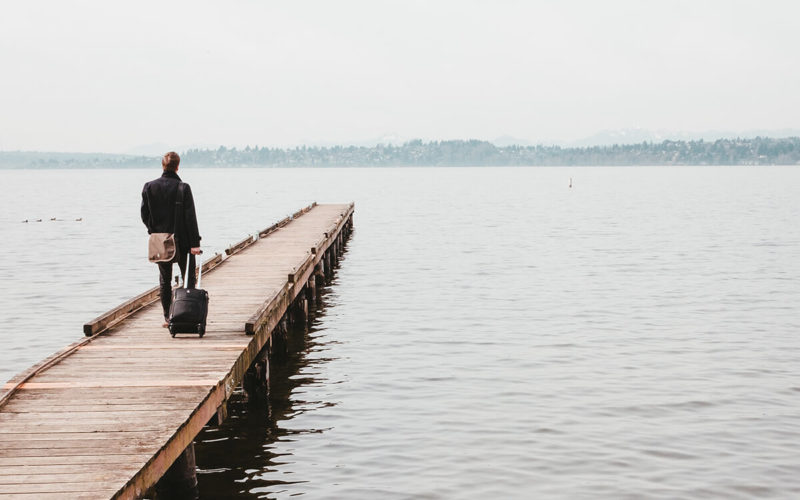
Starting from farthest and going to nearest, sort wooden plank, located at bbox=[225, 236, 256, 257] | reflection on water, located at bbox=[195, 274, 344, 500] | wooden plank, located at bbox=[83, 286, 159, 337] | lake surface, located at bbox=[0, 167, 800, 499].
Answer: wooden plank, located at bbox=[225, 236, 256, 257]
wooden plank, located at bbox=[83, 286, 159, 337]
lake surface, located at bbox=[0, 167, 800, 499]
reflection on water, located at bbox=[195, 274, 344, 500]

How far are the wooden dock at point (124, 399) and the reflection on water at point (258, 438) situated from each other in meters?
0.72

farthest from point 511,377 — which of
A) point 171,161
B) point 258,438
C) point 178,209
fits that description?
point 171,161

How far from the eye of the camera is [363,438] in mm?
11414

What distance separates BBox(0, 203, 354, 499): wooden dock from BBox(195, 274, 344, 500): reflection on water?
2.35ft

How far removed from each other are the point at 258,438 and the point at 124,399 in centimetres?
312

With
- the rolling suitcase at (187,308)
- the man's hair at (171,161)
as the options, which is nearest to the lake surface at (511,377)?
the rolling suitcase at (187,308)

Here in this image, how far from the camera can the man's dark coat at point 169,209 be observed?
10.9 meters

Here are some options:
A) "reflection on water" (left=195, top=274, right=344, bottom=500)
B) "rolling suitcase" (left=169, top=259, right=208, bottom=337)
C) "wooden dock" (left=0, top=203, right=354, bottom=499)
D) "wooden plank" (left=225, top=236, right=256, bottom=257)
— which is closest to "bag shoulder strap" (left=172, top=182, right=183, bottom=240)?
"rolling suitcase" (left=169, top=259, right=208, bottom=337)

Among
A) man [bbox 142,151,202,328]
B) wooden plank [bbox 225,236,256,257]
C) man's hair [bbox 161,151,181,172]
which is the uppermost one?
man's hair [bbox 161,151,181,172]

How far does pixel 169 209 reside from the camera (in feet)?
35.9

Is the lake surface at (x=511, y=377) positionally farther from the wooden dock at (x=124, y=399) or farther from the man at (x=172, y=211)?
the man at (x=172, y=211)

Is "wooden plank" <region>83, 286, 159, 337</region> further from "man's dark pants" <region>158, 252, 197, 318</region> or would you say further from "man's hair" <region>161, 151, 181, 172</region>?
"man's hair" <region>161, 151, 181, 172</region>

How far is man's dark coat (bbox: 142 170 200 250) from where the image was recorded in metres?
10.9

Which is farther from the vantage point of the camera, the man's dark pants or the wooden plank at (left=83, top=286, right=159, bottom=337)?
the wooden plank at (left=83, top=286, right=159, bottom=337)
